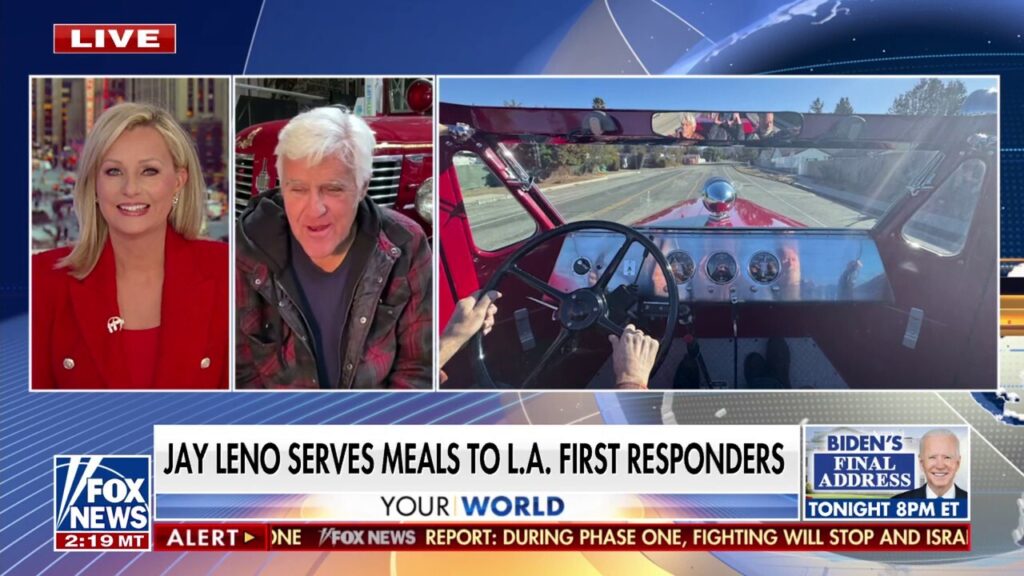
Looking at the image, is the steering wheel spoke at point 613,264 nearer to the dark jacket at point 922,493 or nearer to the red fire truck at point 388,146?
the red fire truck at point 388,146

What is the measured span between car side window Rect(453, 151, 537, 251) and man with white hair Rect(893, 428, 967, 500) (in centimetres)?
168

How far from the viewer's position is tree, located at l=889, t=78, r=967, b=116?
4.09 meters

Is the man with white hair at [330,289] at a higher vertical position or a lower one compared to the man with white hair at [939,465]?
higher

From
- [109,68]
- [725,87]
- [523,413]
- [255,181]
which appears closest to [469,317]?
[523,413]

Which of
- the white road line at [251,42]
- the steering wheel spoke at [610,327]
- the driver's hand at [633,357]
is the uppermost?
the white road line at [251,42]

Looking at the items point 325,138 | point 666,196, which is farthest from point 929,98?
point 325,138

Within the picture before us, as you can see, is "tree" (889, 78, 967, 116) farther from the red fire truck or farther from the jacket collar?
the jacket collar

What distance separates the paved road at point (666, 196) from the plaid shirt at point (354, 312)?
465 millimetres

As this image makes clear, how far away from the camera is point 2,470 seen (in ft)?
13.7

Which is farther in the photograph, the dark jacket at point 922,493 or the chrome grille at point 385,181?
the dark jacket at point 922,493

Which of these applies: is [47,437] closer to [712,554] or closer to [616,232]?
[616,232]

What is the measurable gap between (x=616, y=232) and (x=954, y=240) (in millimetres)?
1257

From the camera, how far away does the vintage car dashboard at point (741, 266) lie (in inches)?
161

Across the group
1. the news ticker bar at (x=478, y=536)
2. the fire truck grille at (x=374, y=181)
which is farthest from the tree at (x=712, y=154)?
the news ticker bar at (x=478, y=536)
